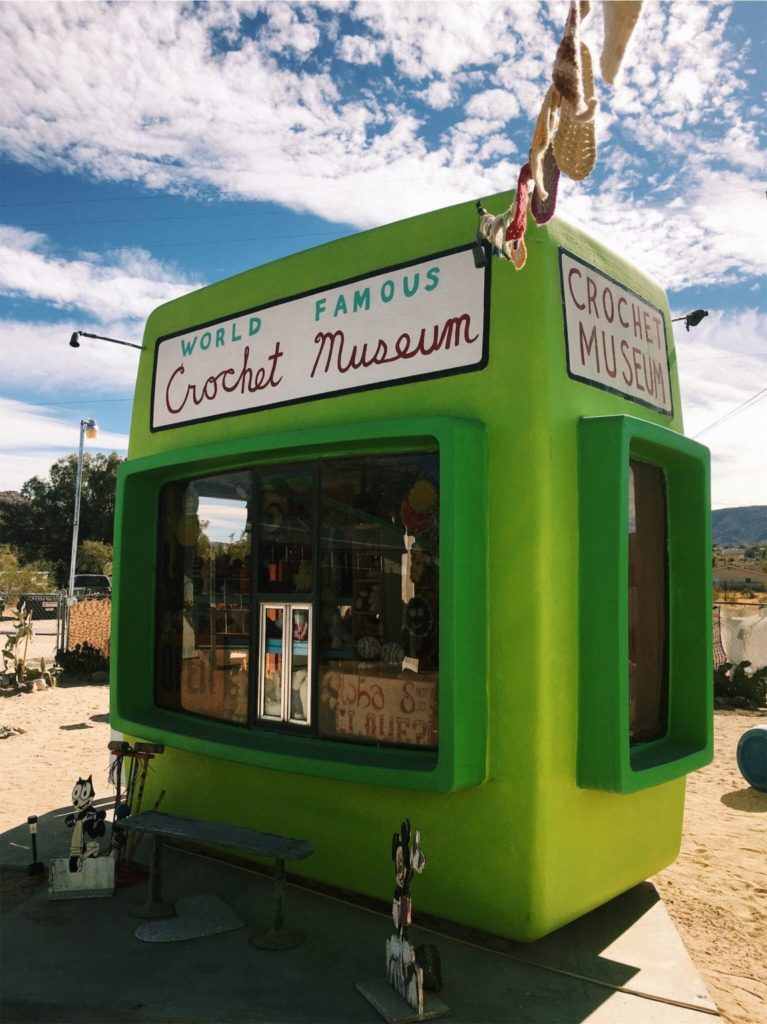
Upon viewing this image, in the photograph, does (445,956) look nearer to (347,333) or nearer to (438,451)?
(438,451)

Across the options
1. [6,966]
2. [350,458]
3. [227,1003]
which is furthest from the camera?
[350,458]

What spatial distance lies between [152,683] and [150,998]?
3039 millimetres

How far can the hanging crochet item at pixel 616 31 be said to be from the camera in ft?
7.97

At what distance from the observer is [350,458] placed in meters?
5.20

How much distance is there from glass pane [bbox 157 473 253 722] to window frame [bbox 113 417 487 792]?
0.17 meters

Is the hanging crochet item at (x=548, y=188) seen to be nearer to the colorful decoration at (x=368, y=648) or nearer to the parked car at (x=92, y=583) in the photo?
the colorful decoration at (x=368, y=648)

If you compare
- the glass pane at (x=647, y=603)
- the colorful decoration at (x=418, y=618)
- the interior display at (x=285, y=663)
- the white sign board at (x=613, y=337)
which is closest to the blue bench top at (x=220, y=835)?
the interior display at (x=285, y=663)

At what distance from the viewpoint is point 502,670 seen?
4387 millimetres

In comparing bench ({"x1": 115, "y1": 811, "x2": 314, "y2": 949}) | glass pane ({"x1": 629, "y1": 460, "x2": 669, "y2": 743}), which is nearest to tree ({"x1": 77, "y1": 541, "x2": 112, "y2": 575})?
bench ({"x1": 115, "y1": 811, "x2": 314, "y2": 949})

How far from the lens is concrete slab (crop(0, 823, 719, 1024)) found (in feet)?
12.4

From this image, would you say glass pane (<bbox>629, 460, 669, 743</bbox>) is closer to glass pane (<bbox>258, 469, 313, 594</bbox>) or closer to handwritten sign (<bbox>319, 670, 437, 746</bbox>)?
handwritten sign (<bbox>319, 670, 437, 746</bbox>)

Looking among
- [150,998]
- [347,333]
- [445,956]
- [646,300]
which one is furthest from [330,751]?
[646,300]

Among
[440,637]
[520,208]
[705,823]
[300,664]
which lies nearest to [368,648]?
[300,664]

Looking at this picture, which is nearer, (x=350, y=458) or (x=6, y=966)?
(x=6, y=966)
